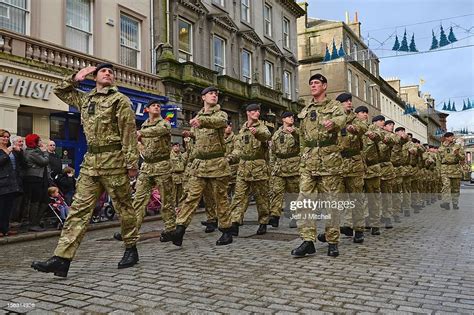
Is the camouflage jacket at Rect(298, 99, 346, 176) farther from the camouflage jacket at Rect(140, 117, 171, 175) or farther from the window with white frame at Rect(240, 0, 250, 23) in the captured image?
Result: the window with white frame at Rect(240, 0, 250, 23)

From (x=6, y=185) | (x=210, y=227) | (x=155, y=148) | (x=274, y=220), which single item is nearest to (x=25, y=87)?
(x=6, y=185)

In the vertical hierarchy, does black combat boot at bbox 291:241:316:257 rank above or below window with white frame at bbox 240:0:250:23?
below

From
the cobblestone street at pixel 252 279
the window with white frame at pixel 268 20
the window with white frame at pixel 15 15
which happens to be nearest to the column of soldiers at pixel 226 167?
the cobblestone street at pixel 252 279

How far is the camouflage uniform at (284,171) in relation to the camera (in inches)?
357

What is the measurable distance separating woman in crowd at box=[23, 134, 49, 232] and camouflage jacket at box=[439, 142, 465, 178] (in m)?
→ 11.3

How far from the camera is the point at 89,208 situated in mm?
5020

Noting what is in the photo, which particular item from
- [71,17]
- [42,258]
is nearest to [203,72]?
[71,17]

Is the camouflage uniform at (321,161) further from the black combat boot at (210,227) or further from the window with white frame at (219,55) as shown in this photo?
the window with white frame at (219,55)

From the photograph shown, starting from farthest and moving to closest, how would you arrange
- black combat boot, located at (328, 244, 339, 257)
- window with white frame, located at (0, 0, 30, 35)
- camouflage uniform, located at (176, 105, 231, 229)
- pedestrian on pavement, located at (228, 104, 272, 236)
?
window with white frame, located at (0, 0, 30, 35) < pedestrian on pavement, located at (228, 104, 272, 236) < camouflage uniform, located at (176, 105, 231, 229) < black combat boot, located at (328, 244, 339, 257)

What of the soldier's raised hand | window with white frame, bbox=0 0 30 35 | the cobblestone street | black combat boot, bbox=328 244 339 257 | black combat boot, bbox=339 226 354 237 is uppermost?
window with white frame, bbox=0 0 30 35

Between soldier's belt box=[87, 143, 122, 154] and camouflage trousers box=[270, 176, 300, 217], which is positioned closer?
soldier's belt box=[87, 143, 122, 154]

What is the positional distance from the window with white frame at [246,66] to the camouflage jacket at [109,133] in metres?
20.3

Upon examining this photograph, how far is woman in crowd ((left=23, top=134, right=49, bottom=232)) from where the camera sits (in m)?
9.20

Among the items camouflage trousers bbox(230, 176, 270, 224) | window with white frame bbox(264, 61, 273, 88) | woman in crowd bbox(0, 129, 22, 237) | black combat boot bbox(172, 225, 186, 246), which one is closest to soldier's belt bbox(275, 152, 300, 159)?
camouflage trousers bbox(230, 176, 270, 224)
